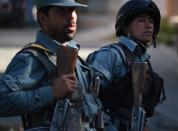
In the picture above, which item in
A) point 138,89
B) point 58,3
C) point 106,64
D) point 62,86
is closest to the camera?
point 62,86


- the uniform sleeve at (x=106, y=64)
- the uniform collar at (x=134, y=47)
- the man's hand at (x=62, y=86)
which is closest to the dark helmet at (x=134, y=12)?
the uniform collar at (x=134, y=47)

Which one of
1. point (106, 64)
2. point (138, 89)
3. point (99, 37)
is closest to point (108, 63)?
point (106, 64)

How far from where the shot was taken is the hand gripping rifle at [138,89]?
4.49 metres

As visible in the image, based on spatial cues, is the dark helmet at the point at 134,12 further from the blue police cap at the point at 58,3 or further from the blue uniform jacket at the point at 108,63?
the blue police cap at the point at 58,3

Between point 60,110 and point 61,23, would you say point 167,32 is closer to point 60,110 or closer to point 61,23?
point 61,23

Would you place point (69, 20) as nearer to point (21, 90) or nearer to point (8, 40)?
point (21, 90)

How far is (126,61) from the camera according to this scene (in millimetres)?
4664

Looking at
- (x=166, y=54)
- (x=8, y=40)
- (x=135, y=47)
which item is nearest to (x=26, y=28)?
(x=8, y=40)

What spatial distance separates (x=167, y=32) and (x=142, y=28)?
21.3 m

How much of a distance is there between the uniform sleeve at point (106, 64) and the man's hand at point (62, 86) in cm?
65

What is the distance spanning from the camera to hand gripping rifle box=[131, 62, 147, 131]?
449 centimetres

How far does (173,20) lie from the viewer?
96.8ft

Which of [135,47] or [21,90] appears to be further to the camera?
[135,47]

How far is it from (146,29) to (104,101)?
530 mm
